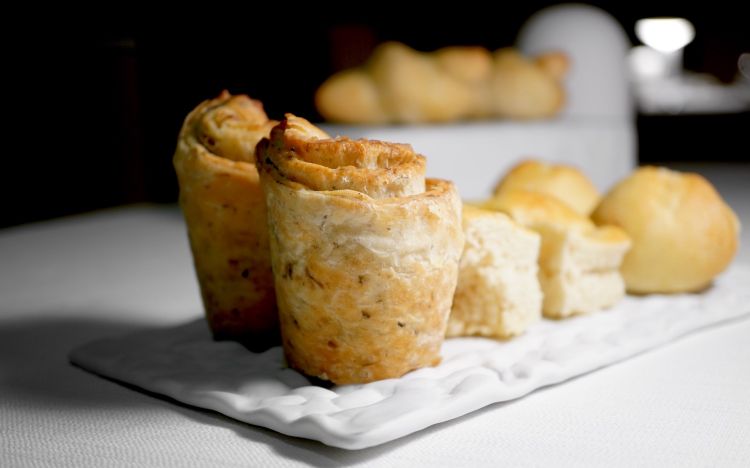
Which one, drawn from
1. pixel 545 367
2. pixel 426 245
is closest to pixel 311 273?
pixel 426 245

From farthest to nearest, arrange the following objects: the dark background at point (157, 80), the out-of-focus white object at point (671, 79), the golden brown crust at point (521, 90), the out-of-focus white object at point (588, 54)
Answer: the out-of-focus white object at point (671, 79)
the dark background at point (157, 80)
the out-of-focus white object at point (588, 54)
the golden brown crust at point (521, 90)

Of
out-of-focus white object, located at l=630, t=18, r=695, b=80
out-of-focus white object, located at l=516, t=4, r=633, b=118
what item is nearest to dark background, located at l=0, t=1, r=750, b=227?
out-of-focus white object, located at l=516, t=4, r=633, b=118

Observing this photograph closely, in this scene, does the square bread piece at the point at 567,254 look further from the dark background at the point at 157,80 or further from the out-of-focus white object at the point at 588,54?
the dark background at the point at 157,80

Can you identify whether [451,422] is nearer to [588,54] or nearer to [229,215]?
[229,215]

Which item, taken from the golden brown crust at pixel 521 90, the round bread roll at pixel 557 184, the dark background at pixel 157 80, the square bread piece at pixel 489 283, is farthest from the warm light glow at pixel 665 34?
the square bread piece at pixel 489 283

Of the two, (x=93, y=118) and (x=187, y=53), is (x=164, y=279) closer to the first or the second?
(x=187, y=53)

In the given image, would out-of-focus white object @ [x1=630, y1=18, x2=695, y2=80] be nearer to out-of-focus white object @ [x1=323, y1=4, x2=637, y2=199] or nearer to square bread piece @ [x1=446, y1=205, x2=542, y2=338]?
out-of-focus white object @ [x1=323, y1=4, x2=637, y2=199]
